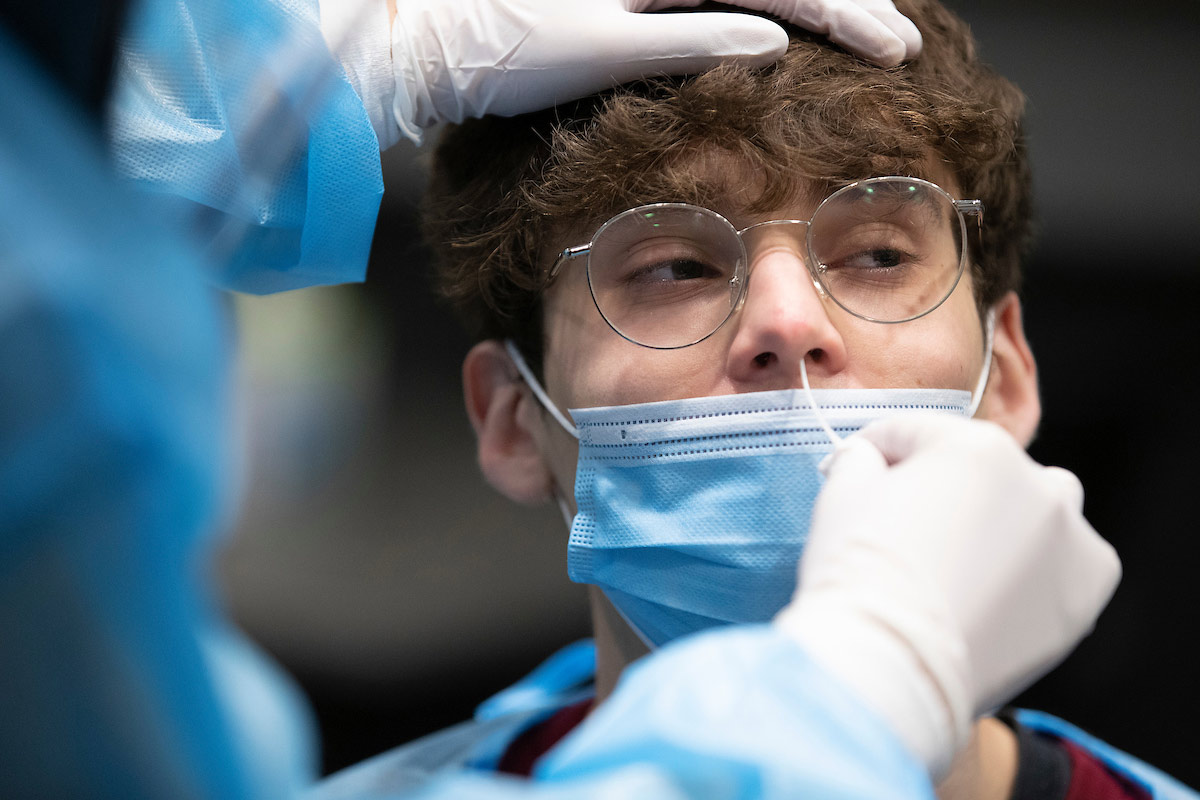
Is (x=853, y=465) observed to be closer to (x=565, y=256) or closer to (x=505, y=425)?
(x=565, y=256)

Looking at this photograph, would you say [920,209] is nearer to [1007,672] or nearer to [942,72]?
[942,72]

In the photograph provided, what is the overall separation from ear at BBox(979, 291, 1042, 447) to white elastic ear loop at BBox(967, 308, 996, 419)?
1.4 inches

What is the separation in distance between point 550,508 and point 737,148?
5.57 ft

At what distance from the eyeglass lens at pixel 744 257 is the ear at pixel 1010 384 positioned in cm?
34

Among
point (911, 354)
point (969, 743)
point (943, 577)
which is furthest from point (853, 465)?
point (969, 743)

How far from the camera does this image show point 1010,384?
1770mm

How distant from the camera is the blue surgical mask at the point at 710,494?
1305 mm

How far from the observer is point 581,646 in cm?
244

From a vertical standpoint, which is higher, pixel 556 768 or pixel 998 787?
pixel 556 768

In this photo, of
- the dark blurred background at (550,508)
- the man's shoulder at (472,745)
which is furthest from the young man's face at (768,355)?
the dark blurred background at (550,508)

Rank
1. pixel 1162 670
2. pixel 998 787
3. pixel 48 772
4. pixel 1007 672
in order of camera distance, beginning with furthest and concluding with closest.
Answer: pixel 1162 670 → pixel 998 787 → pixel 1007 672 → pixel 48 772

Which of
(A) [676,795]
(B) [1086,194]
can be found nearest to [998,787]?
(A) [676,795]

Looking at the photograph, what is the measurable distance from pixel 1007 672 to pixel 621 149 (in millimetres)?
959

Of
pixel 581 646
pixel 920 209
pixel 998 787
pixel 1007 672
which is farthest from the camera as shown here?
pixel 581 646
